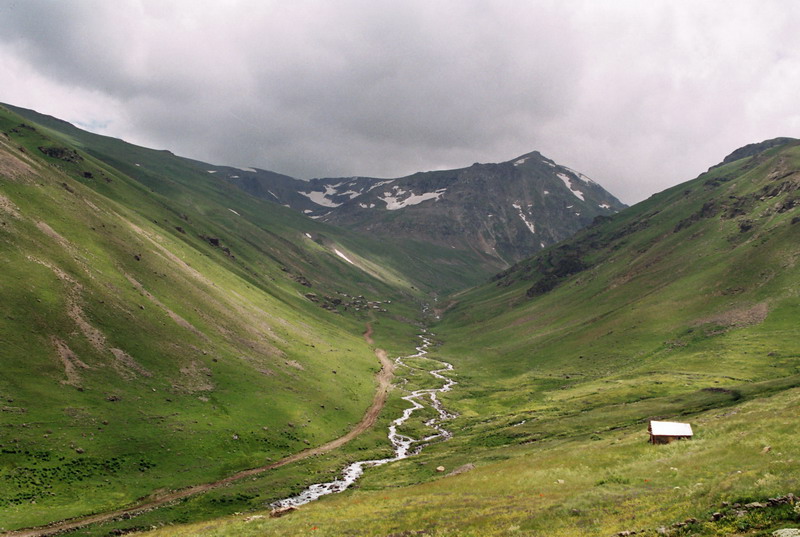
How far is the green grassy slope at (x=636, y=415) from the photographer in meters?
28.3

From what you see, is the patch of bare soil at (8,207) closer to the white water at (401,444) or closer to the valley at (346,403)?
the valley at (346,403)

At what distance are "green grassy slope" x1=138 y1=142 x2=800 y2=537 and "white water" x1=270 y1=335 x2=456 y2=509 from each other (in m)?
4.50

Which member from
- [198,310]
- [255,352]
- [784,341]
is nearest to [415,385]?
[255,352]

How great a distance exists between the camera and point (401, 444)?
88750 millimetres

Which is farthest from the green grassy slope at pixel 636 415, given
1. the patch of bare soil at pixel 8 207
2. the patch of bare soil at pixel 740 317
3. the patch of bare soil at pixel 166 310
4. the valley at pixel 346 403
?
the patch of bare soil at pixel 8 207

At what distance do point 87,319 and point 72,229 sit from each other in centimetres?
3859

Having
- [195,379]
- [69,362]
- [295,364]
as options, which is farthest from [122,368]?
[295,364]

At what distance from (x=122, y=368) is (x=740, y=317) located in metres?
158

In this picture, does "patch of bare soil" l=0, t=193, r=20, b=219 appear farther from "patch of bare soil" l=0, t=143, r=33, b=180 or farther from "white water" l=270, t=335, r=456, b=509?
"white water" l=270, t=335, r=456, b=509

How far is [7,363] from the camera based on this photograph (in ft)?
216

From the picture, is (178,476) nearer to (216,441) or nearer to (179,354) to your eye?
(216,441)

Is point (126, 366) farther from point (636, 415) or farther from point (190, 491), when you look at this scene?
point (636, 415)

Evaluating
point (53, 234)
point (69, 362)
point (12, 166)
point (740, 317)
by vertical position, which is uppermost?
point (12, 166)

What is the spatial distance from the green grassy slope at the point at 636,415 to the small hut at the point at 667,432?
1.56 meters
